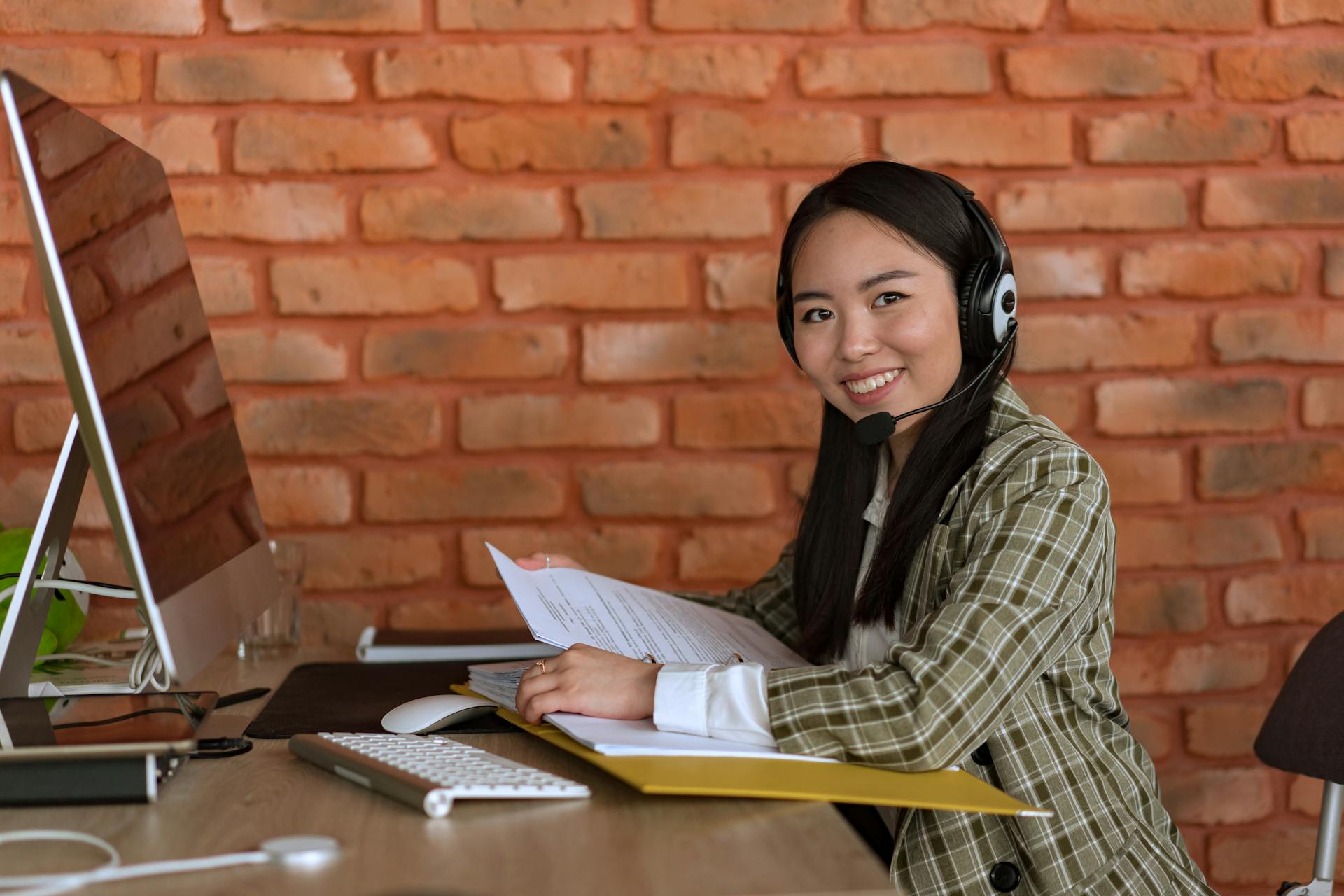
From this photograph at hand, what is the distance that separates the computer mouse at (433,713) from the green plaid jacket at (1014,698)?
27 cm

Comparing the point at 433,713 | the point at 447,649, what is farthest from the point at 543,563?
the point at 433,713

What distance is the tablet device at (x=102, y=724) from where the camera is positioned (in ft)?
2.56

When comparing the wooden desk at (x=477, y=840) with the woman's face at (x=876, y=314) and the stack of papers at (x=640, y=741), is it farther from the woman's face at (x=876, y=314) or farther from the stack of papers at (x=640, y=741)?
the woman's face at (x=876, y=314)

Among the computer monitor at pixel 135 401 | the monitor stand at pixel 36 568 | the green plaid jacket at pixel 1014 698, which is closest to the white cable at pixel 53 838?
the computer monitor at pixel 135 401

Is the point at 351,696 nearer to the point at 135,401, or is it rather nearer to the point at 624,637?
the point at 624,637

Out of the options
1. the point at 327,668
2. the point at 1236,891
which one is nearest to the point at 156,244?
the point at 327,668

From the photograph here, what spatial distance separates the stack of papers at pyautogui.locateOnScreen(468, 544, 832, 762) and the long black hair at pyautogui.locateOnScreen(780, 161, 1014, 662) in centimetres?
9

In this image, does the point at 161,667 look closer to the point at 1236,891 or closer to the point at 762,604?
the point at 762,604

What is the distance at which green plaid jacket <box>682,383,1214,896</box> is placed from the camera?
86 cm

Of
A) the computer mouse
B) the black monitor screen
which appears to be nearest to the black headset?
the computer mouse

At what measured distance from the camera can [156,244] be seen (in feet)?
3.20

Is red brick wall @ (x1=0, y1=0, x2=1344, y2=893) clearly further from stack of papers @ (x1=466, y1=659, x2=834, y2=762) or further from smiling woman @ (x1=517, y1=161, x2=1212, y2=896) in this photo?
stack of papers @ (x1=466, y1=659, x2=834, y2=762)

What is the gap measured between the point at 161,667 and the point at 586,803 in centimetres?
57

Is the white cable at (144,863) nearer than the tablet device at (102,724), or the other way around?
the white cable at (144,863)
